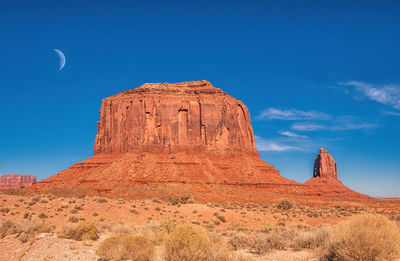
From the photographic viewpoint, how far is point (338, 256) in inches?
376

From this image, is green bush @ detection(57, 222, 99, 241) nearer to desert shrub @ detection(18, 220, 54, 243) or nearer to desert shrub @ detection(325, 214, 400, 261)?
desert shrub @ detection(18, 220, 54, 243)

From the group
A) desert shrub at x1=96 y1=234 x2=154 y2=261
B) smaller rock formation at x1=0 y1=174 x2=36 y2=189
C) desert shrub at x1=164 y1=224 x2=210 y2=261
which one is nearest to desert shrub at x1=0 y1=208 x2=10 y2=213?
desert shrub at x1=96 y1=234 x2=154 y2=261

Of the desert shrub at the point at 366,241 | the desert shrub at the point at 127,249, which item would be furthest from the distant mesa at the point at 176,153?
the desert shrub at the point at 366,241

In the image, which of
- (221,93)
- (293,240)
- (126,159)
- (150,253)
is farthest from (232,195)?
(150,253)

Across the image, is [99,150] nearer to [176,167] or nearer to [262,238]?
[176,167]

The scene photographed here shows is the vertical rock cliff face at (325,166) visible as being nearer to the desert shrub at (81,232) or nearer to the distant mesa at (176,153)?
the distant mesa at (176,153)

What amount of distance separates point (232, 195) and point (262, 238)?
39.5m

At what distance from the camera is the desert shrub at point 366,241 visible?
357 inches

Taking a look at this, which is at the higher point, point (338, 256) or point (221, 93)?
point (221, 93)

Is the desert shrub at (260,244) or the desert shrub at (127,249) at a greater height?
the desert shrub at (127,249)

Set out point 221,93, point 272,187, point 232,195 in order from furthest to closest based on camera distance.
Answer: point 221,93, point 272,187, point 232,195

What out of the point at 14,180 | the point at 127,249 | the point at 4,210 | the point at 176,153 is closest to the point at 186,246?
the point at 127,249

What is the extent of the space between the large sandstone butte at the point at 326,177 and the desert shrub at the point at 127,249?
96238mm

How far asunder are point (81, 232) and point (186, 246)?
316 inches
